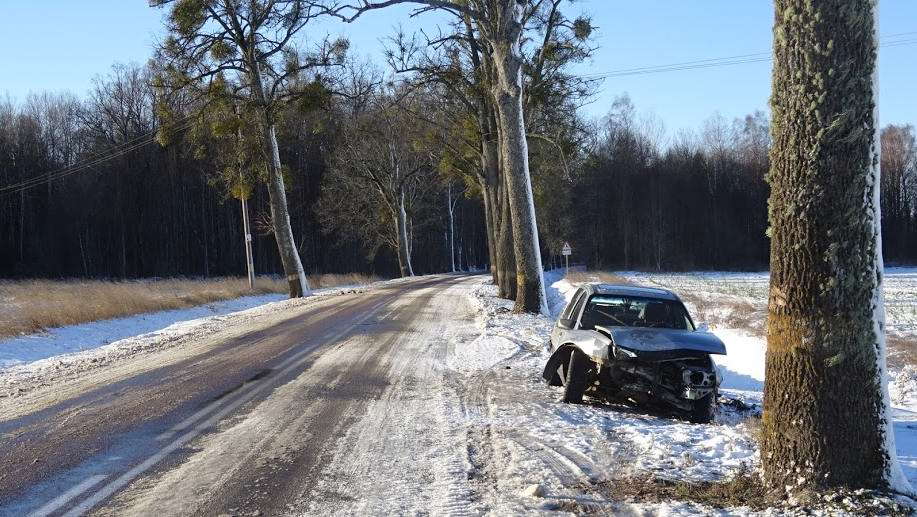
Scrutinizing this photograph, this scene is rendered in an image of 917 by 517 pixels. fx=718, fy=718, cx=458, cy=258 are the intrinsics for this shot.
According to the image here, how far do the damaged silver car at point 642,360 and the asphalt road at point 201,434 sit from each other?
248 centimetres

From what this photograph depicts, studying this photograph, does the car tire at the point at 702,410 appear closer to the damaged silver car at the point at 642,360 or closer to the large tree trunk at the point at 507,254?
the damaged silver car at the point at 642,360

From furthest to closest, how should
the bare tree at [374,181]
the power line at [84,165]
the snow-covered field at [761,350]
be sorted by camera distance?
1. the power line at [84,165]
2. the bare tree at [374,181]
3. the snow-covered field at [761,350]

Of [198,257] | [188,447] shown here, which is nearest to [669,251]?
[198,257]

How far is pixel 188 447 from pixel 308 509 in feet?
6.96

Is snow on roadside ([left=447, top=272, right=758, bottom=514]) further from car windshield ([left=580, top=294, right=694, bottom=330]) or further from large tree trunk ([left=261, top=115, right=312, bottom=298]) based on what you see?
→ large tree trunk ([left=261, top=115, right=312, bottom=298])

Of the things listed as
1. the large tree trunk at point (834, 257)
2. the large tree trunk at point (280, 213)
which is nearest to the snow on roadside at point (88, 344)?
the large tree trunk at point (280, 213)

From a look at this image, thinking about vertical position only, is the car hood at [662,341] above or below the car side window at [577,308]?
below

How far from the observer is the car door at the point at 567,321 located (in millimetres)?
9320

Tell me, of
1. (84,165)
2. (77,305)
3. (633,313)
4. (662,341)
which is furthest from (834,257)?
(84,165)

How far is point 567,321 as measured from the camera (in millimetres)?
9609

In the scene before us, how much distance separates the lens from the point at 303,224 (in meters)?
69.1

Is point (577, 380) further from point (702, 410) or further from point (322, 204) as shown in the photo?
point (322, 204)

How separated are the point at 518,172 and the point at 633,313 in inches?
354

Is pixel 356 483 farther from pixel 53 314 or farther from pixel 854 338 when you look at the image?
pixel 53 314
